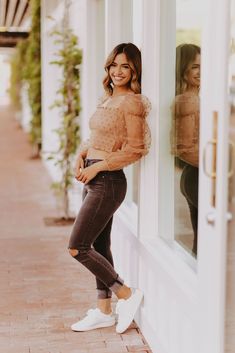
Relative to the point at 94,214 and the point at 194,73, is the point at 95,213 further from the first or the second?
the point at 194,73

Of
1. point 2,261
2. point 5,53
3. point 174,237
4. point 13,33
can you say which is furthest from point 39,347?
point 5,53

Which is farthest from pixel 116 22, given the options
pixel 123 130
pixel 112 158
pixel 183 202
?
pixel 183 202

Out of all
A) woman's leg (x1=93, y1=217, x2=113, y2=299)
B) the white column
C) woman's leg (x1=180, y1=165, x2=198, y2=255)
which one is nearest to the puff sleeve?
woman's leg (x1=180, y1=165, x2=198, y2=255)

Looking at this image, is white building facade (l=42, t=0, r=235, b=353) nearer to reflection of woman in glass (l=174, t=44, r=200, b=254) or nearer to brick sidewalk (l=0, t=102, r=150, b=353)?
reflection of woman in glass (l=174, t=44, r=200, b=254)

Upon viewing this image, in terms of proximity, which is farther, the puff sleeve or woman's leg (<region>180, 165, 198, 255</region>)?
the puff sleeve

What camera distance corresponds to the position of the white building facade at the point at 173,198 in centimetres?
245

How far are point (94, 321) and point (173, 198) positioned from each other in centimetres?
87

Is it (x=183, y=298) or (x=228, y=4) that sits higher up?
(x=228, y=4)

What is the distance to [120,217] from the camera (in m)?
4.35

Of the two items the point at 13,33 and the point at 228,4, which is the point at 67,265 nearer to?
the point at 228,4

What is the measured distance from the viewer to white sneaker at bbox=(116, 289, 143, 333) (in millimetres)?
3605

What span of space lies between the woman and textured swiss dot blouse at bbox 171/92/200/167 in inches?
6.2

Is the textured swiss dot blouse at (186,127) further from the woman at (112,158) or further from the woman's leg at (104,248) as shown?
the woman's leg at (104,248)

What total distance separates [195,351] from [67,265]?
2.41 metres
